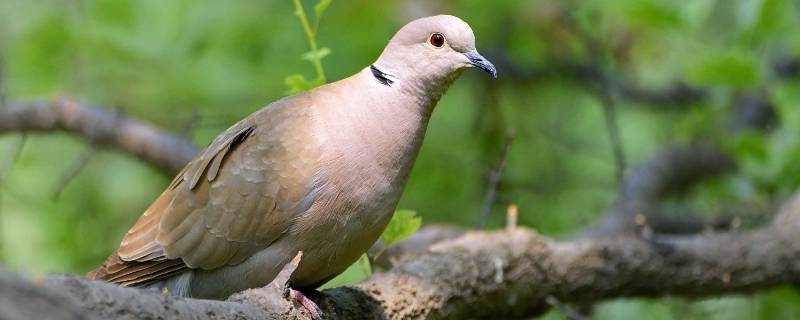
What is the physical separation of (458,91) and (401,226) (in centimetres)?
365

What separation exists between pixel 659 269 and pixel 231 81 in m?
2.39

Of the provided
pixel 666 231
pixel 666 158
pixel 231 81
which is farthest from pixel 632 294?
pixel 231 81

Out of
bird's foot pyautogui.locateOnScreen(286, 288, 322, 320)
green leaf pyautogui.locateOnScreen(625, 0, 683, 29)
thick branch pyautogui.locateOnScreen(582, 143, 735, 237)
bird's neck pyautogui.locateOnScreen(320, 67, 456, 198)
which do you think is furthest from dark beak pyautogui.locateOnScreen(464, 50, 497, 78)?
thick branch pyautogui.locateOnScreen(582, 143, 735, 237)

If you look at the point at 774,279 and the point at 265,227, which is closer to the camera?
the point at 265,227

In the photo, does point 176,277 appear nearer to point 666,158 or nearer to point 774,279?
point 774,279

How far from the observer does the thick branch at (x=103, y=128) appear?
4.38 metres

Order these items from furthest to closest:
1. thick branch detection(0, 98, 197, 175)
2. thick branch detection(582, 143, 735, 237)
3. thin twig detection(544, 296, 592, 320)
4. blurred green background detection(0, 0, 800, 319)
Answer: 1. thick branch detection(582, 143, 735, 237)
2. blurred green background detection(0, 0, 800, 319)
3. thick branch detection(0, 98, 197, 175)
4. thin twig detection(544, 296, 592, 320)

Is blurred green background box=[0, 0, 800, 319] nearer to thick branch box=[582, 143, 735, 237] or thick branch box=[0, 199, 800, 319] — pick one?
thick branch box=[582, 143, 735, 237]

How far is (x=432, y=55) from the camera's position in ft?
9.87

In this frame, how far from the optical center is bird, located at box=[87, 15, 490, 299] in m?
2.76

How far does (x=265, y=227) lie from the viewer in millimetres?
2830

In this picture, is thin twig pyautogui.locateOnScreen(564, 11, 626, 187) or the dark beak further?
thin twig pyautogui.locateOnScreen(564, 11, 626, 187)

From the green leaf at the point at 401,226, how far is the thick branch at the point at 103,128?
1.50 meters

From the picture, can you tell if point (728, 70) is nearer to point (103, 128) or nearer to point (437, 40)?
point (437, 40)
